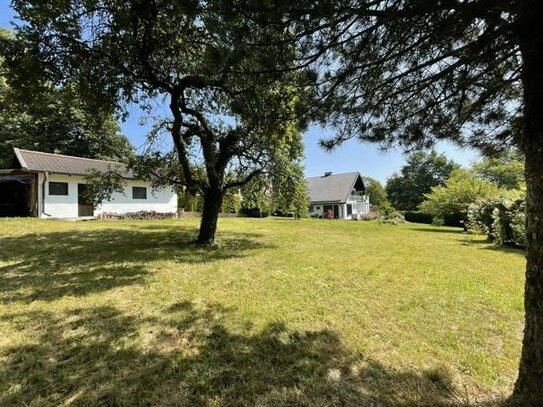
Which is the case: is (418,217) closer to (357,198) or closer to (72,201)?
(357,198)

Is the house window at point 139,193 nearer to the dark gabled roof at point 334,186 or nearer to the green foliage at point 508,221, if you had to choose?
the dark gabled roof at point 334,186

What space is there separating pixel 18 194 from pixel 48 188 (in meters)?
2.98

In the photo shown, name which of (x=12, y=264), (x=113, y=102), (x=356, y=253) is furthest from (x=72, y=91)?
(x=356, y=253)

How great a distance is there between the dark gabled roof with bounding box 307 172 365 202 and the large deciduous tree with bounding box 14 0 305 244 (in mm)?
26086

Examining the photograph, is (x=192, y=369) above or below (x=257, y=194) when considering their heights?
below

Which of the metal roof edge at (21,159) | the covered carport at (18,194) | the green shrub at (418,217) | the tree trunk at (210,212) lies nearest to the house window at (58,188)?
the covered carport at (18,194)

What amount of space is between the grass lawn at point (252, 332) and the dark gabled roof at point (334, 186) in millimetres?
28243

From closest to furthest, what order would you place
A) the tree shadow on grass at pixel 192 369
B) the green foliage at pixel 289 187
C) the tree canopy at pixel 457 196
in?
the tree shadow on grass at pixel 192 369, the green foliage at pixel 289 187, the tree canopy at pixel 457 196

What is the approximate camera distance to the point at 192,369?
9.50 ft

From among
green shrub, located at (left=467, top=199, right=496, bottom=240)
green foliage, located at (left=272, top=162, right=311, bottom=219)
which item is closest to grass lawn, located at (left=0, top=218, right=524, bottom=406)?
green foliage, located at (left=272, top=162, right=311, bottom=219)

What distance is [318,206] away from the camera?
121 ft

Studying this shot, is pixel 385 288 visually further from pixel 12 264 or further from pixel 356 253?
pixel 12 264

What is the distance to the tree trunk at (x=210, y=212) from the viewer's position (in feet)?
31.2

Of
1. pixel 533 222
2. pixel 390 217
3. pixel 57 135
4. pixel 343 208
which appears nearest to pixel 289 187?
pixel 533 222
